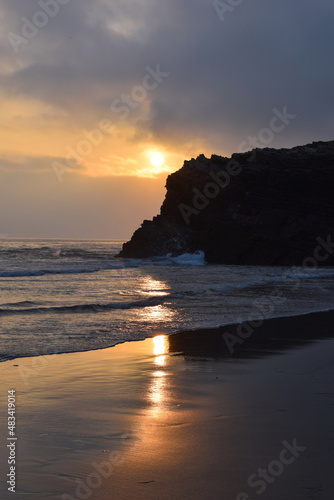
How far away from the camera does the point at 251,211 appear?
215 ft

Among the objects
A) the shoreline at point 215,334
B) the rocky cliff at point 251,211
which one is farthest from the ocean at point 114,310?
the rocky cliff at point 251,211

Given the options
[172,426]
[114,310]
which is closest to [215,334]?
[114,310]

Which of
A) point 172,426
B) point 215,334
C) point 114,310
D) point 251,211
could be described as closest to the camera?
point 172,426

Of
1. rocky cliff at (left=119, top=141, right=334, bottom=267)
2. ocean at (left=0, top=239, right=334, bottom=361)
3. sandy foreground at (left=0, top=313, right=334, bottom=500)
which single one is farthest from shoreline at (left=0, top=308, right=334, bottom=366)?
rocky cliff at (left=119, top=141, right=334, bottom=267)

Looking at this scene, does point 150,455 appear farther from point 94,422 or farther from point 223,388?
point 223,388

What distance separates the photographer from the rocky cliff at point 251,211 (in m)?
62.8

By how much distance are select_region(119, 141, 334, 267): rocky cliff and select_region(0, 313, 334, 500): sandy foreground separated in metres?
53.9

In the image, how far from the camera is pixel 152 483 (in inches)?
164

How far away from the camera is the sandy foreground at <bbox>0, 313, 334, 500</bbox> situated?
4.17 meters

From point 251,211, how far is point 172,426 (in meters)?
61.2

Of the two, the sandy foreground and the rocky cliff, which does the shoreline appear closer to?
the sandy foreground

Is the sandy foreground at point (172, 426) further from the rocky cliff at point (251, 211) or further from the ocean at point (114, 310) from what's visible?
the rocky cliff at point (251, 211)

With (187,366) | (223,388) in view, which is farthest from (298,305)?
(223,388)

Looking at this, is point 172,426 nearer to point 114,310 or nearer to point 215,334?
point 215,334
